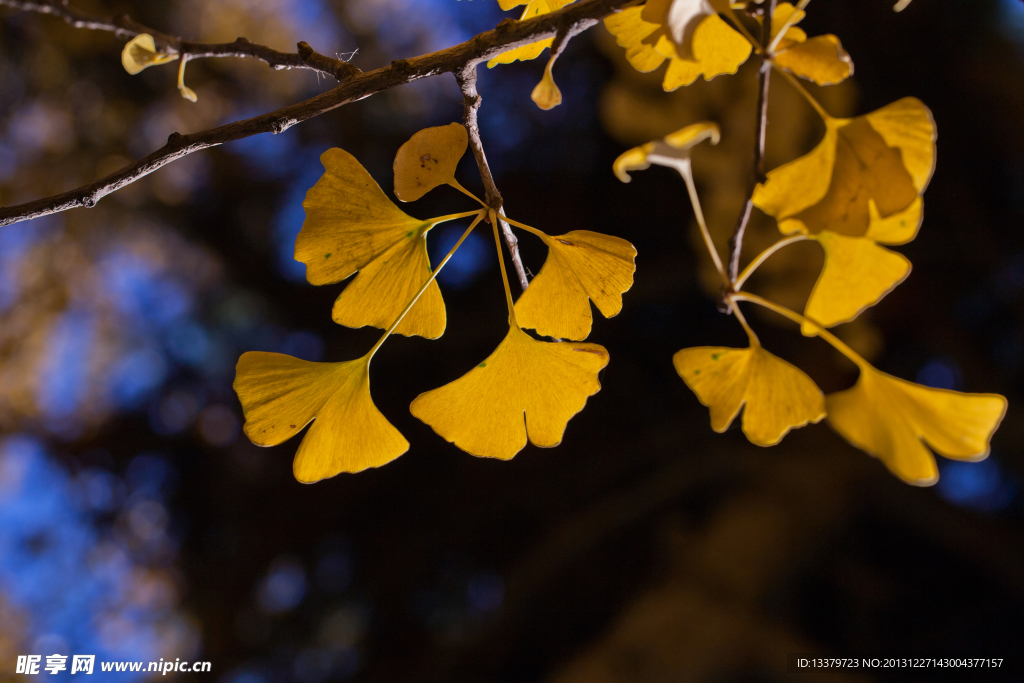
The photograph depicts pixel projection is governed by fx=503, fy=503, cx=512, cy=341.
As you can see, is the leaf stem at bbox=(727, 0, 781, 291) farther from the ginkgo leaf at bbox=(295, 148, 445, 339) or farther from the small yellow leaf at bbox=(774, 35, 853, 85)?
the ginkgo leaf at bbox=(295, 148, 445, 339)

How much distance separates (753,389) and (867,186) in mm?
88

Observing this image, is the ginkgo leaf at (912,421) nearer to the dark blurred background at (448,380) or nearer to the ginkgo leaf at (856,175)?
the ginkgo leaf at (856,175)

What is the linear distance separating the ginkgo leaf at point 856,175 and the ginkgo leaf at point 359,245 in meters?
0.15

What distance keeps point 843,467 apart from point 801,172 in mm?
1099

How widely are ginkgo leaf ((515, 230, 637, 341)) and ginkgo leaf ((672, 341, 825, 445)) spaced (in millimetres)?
41

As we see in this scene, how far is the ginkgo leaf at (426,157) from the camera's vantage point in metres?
0.21

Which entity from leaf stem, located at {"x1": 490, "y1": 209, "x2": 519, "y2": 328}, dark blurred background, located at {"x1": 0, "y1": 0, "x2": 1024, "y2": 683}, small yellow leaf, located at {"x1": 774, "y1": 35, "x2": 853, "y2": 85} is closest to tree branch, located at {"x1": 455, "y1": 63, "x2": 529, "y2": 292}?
leaf stem, located at {"x1": 490, "y1": 209, "x2": 519, "y2": 328}

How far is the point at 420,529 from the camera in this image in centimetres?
105

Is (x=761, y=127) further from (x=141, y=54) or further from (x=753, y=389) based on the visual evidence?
(x=141, y=54)

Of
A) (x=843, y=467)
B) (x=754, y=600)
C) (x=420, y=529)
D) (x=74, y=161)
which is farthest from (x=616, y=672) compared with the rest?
(x=74, y=161)

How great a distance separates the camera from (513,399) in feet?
0.78

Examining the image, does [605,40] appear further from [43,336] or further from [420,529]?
[43,336]

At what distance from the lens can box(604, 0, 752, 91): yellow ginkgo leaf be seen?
169 millimetres

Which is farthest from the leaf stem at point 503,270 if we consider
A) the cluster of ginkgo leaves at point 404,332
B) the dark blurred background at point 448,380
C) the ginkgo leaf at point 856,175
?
the dark blurred background at point 448,380
